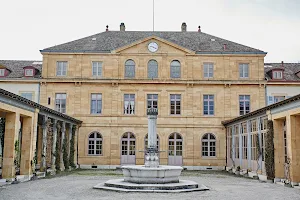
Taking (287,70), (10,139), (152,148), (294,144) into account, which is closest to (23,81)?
(10,139)

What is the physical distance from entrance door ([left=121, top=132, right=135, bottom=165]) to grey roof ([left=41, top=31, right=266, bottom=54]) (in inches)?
258

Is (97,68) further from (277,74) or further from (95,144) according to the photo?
(277,74)

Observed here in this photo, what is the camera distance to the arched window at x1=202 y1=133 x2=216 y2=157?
28688mm

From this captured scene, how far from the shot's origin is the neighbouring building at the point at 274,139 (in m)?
17.0

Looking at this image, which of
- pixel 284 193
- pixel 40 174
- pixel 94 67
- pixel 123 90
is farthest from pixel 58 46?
pixel 284 193

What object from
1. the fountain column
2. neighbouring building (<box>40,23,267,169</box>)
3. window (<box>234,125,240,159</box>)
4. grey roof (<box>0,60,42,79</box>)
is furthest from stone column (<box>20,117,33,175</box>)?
window (<box>234,125,240,159</box>)

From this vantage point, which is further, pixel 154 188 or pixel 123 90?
pixel 123 90

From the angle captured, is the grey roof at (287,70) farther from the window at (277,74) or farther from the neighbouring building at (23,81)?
the neighbouring building at (23,81)

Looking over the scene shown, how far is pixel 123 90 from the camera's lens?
29.2 m

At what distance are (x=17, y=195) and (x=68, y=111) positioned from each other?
651 inches

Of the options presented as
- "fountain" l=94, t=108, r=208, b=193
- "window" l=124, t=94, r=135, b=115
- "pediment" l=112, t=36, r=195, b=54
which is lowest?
"fountain" l=94, t=108, r=208, b=193

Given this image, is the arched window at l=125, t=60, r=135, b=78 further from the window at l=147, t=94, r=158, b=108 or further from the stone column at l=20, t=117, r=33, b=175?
the stone column at l=20, t=117, r=33, b=175

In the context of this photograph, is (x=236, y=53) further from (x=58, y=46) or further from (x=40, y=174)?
(x=40, y=174)

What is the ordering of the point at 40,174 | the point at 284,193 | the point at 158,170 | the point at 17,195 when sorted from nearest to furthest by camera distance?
the point at 17,195 → the point at 284,193 → the point at 158,170 → the point at 40,174
